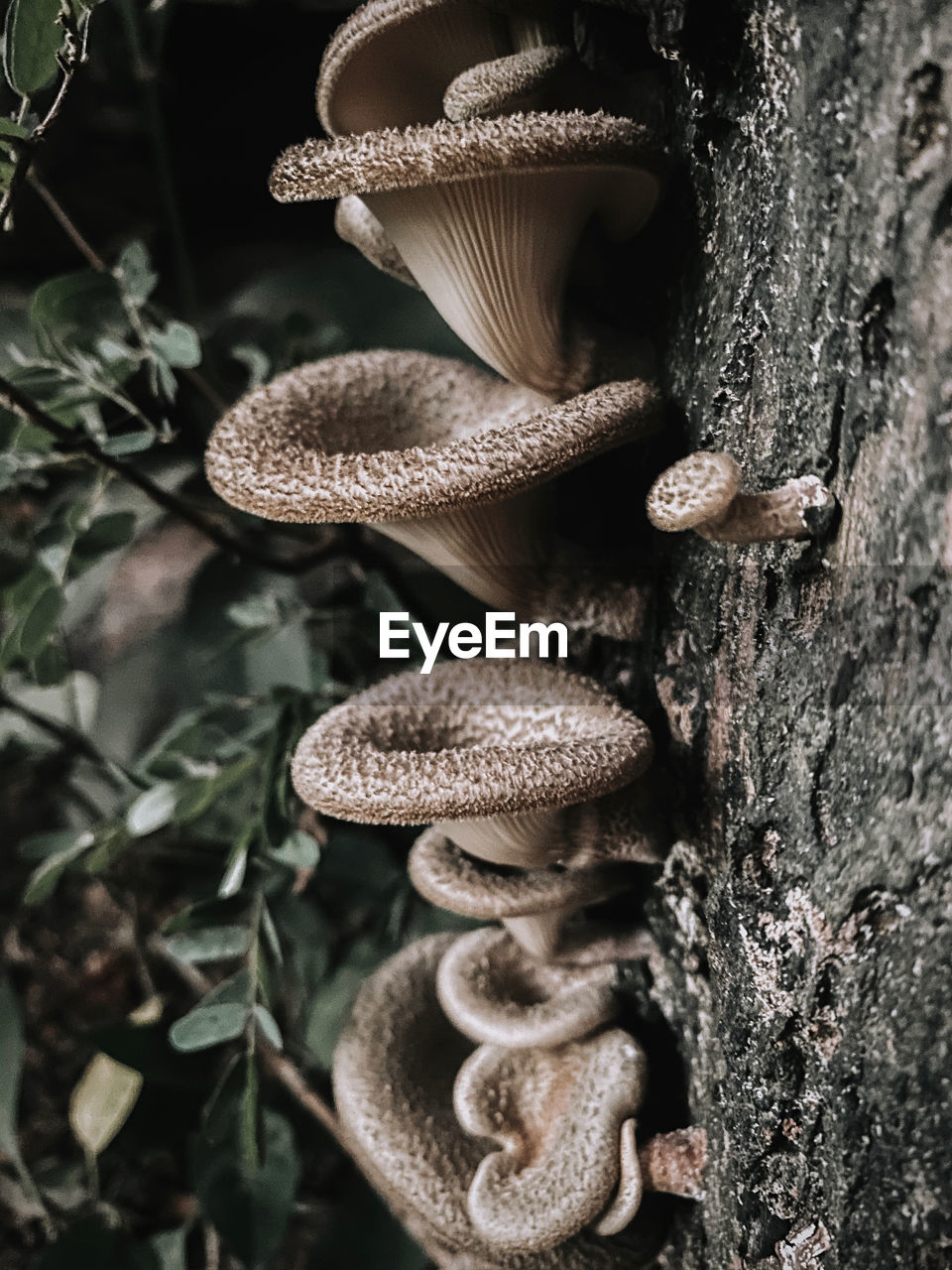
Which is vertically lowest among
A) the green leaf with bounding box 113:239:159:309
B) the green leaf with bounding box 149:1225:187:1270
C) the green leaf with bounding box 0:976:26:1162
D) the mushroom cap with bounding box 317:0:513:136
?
the green leaf with bounding box 149:1225:187:1270

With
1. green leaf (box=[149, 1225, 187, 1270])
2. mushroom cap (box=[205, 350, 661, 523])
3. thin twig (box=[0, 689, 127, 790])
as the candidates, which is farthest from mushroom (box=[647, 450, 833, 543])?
green leaf (box=[149, 1225, 187, 1270])

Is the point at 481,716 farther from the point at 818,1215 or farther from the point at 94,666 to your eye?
the point at 94,666

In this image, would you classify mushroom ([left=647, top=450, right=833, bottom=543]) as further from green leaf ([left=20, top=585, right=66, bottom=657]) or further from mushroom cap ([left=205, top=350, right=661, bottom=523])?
green leaf ([left=20, top=585, right=66, bottom=657])

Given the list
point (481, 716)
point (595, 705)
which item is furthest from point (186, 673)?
point (595, 705)

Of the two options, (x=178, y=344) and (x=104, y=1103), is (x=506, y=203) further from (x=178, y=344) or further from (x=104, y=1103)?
(x=104, y=1103)
